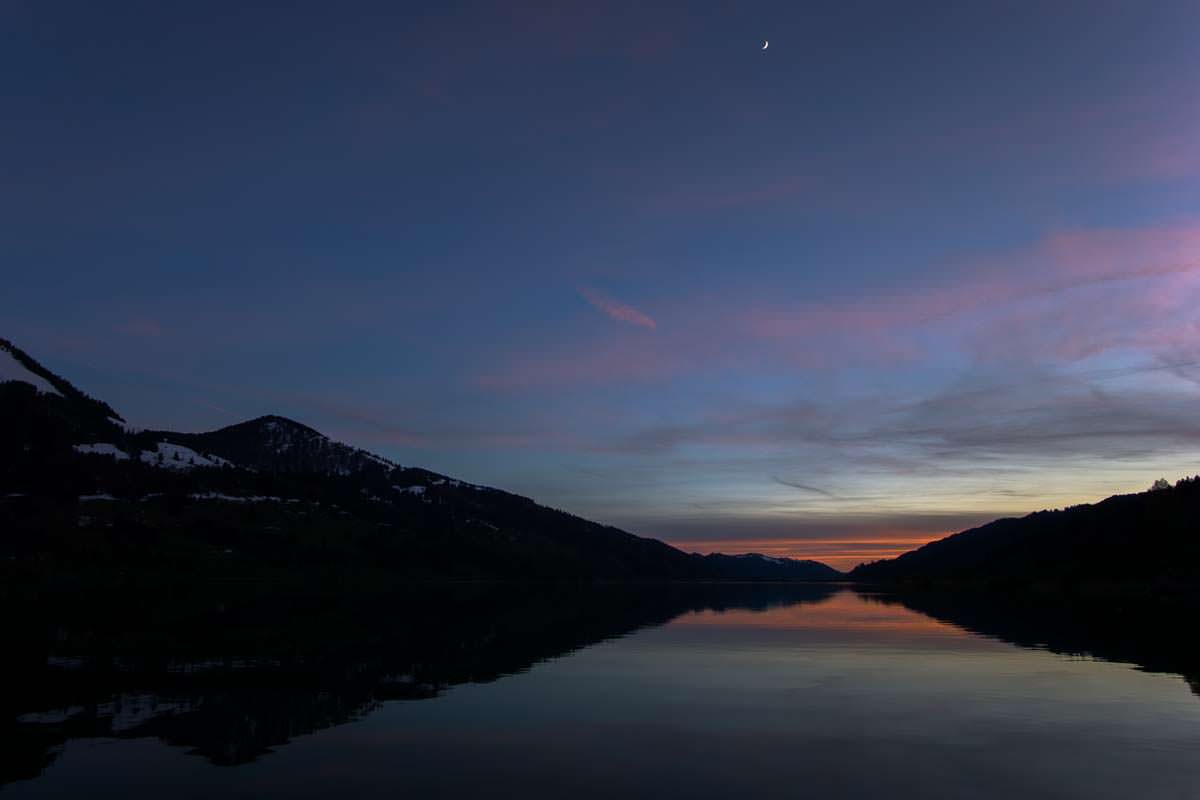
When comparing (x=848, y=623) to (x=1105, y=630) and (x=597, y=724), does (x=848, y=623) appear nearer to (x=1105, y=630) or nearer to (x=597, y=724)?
(x=1105, y=630)

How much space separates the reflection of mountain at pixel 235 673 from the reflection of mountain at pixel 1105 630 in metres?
36.9

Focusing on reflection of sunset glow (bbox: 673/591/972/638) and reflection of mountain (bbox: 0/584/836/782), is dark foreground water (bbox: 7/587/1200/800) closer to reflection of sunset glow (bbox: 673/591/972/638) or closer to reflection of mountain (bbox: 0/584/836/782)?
reflection of mountain (bbox: 0/584/836/782)

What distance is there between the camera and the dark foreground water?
76.0 feet

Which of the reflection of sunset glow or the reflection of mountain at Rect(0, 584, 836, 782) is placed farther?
the reflection of sunset glow

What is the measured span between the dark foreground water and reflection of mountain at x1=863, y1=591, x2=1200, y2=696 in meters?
1.41

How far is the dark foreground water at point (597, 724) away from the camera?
23156 millimetres

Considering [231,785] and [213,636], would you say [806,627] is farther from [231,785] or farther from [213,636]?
[231,785]

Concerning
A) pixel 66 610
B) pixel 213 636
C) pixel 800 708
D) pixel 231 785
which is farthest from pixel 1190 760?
pixel 66 610

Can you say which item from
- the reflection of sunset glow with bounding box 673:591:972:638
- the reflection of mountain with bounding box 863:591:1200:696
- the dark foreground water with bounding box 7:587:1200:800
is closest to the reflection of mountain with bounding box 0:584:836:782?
the dark foreground water with bounding box 7:587:1200:800

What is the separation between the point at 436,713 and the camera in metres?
33.4

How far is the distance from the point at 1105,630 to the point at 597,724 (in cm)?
7332

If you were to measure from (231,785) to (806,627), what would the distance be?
78.8 m

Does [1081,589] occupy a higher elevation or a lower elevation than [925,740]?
higher

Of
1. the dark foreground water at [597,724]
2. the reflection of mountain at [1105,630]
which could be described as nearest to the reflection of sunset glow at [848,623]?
the reflection of mountain at [1105,630]
